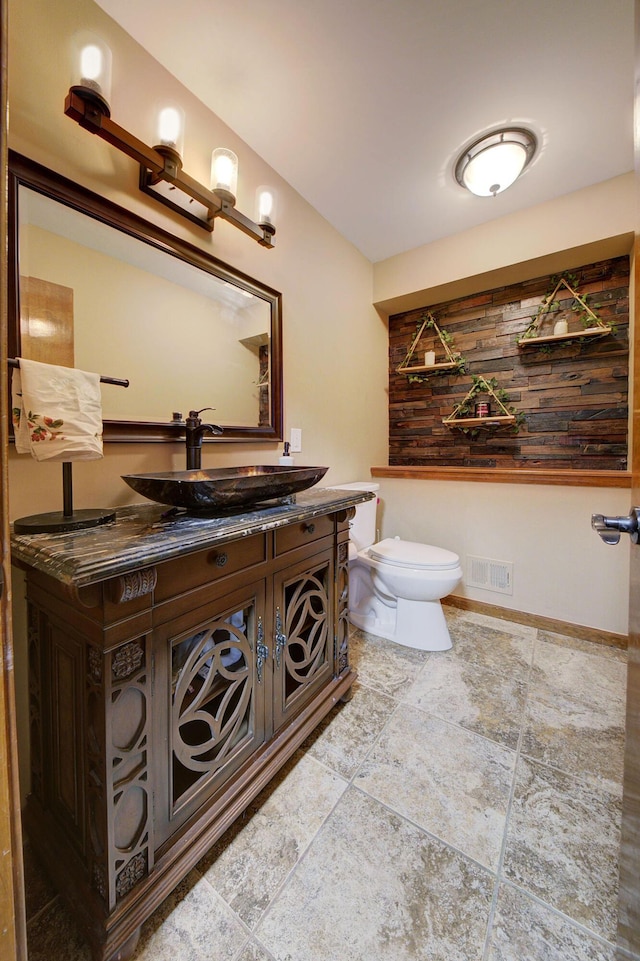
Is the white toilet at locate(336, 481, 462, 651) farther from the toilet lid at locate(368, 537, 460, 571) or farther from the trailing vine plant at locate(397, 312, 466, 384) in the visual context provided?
the trailing vine plant at locate(397, 312, 466, 384)

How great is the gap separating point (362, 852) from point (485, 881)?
11.9 inches

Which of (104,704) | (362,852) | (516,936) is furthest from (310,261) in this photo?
(516,936)

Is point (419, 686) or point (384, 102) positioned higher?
point (384, 102)

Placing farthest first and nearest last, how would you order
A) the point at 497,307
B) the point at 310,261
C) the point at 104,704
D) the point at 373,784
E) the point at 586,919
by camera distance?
the point at 497,307 < the point at 310,261 < the point at 373,784 < the point at 586,919 < the point at 104,704

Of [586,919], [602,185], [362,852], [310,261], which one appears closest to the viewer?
[586,919]

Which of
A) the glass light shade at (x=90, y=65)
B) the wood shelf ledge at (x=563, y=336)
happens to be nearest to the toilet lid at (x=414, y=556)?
the wood shelf ledge at (x=563, y=336)

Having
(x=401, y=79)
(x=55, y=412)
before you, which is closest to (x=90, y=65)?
(x=55, y=412)

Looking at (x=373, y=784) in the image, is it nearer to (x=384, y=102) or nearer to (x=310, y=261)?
(x=310, y=261)

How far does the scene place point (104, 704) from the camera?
0.68 metres

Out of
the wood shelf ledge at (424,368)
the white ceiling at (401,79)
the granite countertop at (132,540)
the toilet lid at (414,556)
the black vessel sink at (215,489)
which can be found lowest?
the toilet lid at (414,556)

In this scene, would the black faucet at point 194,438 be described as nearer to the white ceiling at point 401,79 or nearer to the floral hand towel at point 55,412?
the floral hand towel at point 55,412

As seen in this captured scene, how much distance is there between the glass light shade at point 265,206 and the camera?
148 cm

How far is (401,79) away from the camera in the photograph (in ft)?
4.35

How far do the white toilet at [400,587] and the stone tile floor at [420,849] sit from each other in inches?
15.0
